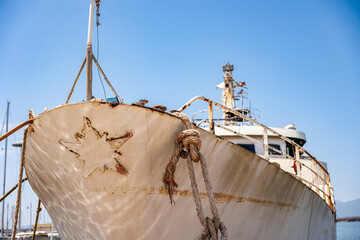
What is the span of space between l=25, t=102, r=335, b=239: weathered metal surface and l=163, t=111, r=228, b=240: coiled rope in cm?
12

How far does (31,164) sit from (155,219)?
80.4 inches

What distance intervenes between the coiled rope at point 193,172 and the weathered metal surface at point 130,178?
0.41 feet

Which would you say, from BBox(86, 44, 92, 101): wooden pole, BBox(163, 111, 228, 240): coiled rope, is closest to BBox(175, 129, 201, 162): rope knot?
BBox(163, 111, 228, 240): coiled rope

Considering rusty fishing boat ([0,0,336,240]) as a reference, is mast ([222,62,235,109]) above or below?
above

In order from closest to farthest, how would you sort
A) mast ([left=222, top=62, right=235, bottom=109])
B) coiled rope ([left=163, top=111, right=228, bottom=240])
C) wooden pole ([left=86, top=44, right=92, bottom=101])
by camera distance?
coiled rope ([left=163, top=111, right=228, bottom=240]), wooden pole ([left=86, top=44, right=92, bottom=101]), mast ([left=222, top=62, right=235, bottom=109])

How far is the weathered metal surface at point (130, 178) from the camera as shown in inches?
162

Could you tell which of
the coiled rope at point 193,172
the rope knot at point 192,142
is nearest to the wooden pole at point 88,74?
the coiled rope at point 193,172

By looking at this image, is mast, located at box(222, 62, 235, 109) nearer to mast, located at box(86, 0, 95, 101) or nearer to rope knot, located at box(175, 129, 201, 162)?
mast, located at box(86, 0, 95, 101)

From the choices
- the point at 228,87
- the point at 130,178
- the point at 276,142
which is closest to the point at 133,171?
the point at 130,178

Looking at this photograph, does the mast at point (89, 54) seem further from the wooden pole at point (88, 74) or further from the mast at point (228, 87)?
the mast at point (228, 87)

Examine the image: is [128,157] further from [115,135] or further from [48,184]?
[48,184]

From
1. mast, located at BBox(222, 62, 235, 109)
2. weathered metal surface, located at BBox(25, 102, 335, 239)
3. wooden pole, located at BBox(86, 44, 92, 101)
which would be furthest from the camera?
mast, located at BBox(222, 62, 235, 109)

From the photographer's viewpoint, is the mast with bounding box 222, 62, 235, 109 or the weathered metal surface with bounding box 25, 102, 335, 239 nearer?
the weathered metal surface with bounding box 25, 102, 335, 239

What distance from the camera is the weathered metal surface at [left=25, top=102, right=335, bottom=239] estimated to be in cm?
411
